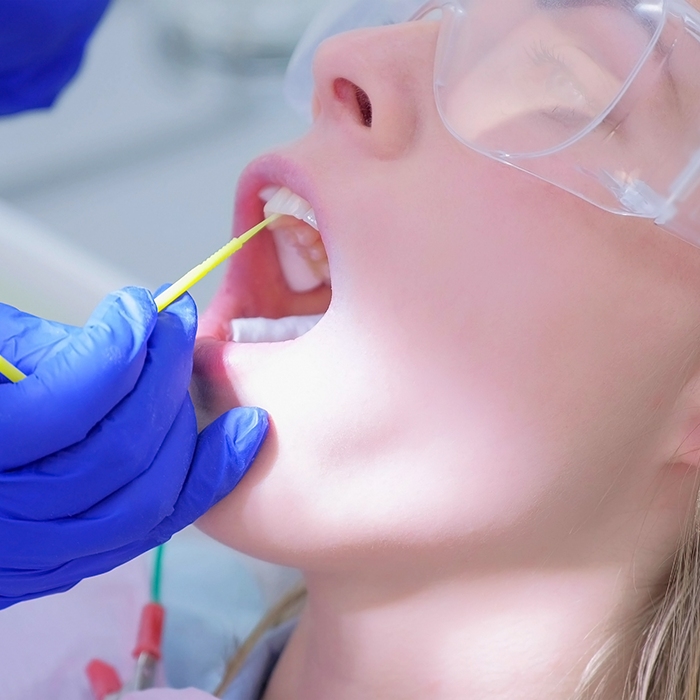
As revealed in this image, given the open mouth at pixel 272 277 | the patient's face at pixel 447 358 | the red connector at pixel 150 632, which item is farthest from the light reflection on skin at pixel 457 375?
the red connector at pixel 150 632

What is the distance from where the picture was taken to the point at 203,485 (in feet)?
2.98

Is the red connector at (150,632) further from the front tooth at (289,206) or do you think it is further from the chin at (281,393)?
the front tooth at (289,206)

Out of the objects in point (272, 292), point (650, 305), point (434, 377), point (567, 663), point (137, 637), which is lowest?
point (137, 637)

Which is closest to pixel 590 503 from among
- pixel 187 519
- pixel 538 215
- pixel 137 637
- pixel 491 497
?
pixel 491 497

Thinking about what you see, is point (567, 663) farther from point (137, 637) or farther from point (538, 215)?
point (137, 637)

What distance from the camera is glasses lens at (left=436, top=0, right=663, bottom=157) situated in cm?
82

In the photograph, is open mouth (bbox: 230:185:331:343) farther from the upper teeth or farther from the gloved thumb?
the gloved thumb

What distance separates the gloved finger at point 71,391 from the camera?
30.6 inches

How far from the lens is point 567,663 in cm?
100

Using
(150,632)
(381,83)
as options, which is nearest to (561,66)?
(381,83)

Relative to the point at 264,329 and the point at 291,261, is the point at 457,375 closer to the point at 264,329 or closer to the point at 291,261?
the point at 264,329

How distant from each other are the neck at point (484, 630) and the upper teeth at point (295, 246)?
0.43 metres

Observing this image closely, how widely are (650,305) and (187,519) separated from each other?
0.54 m

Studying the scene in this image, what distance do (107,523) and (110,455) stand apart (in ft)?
0.25
